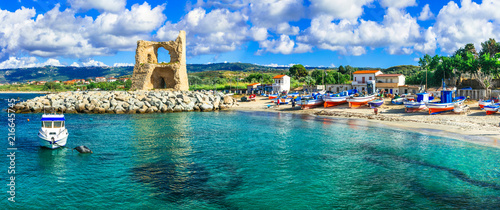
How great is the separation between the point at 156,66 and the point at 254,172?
4222 cm

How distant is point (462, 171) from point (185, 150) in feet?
49.8

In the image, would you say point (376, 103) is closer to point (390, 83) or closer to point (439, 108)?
point (439, 108)

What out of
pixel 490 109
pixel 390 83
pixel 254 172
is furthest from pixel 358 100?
pixel 254 172

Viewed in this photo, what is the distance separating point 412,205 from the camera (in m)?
11.6

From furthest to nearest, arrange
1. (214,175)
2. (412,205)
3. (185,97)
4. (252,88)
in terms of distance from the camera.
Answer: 1. (252,88)
2. (185,97)
3. (214,175)
4. (412,205)

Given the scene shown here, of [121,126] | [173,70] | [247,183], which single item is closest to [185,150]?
[247,183]

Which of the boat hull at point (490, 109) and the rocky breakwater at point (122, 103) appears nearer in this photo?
the boat hull at point (490, 109)

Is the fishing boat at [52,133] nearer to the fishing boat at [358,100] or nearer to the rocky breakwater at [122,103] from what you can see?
the rocky breakwater at [122,103]

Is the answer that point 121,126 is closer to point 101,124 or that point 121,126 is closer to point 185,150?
point 101,124

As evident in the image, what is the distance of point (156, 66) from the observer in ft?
176

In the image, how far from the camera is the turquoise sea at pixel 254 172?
12.1m

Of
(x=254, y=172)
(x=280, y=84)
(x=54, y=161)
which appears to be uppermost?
(x=280, y=84)

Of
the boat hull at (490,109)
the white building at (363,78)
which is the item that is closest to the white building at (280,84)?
the white building at (363,78)

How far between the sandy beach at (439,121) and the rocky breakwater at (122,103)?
16437mm
